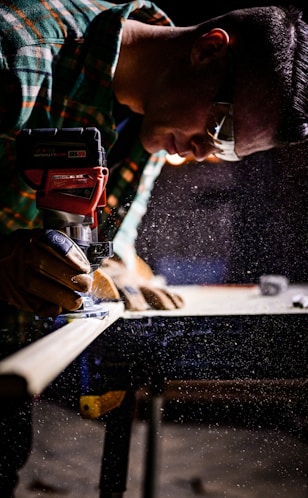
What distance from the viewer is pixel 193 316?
1.17 metres

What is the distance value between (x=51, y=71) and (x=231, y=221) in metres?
1.14

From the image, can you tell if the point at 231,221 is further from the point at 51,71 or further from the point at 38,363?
the point at 38,363

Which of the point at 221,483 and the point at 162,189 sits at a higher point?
the point at 162,189

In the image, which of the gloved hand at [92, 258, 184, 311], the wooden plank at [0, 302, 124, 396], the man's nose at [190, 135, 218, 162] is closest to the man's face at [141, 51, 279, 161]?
the man's nose at [190, 135, 218, 162]

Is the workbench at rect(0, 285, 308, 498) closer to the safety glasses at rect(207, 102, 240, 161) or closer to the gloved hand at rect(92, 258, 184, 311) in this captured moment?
the gloved hand at rect(92, 258, 184, 311)

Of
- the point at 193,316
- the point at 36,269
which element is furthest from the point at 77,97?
the point at 193,316

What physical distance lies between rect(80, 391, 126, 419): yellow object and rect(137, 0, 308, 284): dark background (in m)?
0.85

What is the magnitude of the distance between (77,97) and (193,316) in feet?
1.83

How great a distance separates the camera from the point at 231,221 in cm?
196

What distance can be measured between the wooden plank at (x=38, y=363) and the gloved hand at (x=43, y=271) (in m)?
0.15

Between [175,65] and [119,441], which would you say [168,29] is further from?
[119,441]

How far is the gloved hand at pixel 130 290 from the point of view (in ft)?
3.92

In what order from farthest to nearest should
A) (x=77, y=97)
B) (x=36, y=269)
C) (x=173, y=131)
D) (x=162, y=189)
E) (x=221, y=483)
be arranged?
(x=162, y=189)
(x=221, y=483)
(x=173, y=131)
(x=77, y=97)
(x=36, y=269)

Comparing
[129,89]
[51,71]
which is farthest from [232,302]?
[51,71]
